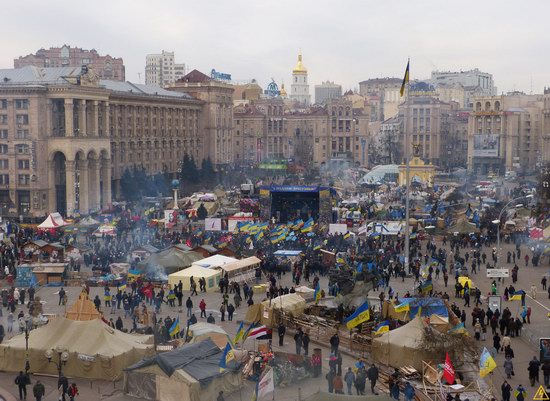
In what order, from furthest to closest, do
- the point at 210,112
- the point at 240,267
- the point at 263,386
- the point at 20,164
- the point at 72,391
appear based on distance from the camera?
the point at 210,112
the point at 20,164
the point at 240,267
the point at 72,391
the point at 263,386

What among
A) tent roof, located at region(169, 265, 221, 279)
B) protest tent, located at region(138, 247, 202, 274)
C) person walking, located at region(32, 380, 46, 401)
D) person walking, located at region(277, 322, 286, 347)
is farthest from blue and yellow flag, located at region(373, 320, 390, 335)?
protest tent, located at region(138, 247, 202, 274)

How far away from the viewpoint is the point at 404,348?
22.9 metres

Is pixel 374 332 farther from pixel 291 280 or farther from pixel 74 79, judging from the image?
pixel 74 79

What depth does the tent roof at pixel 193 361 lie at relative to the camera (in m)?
20.3

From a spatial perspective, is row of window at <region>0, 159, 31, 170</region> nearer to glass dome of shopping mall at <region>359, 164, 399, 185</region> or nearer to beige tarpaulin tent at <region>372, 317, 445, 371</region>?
glass dome of shopping mall at <region>359, 164, 399, 185</region>

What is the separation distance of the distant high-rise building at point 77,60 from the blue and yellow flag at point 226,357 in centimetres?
13605

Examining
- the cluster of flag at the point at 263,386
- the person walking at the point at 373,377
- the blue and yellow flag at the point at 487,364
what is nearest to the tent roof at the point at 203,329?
→ the person walking at the point at 373,377

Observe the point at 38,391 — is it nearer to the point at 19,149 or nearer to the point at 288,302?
the point at 288,302

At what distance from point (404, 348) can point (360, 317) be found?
2462 millimetres

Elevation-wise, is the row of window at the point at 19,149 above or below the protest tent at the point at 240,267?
above

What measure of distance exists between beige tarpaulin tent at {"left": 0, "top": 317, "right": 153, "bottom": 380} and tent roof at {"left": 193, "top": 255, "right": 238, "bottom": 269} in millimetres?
12801

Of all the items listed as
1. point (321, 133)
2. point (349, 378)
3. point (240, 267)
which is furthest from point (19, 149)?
point (321, 133)

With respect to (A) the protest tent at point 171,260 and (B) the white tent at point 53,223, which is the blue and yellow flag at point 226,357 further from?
(B) the white tent at point 53,223

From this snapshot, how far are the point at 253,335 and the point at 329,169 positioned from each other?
9284cm
